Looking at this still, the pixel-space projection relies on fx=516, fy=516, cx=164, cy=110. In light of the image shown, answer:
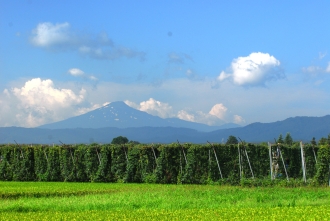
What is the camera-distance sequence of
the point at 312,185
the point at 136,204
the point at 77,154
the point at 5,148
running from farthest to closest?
the point at 5,148 → the point at 77,154 → the point at 312,185 → the point at 136,204

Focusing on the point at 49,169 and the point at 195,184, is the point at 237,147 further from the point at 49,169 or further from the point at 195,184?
the point at 49,169

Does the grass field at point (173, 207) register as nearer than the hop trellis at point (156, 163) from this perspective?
Yes

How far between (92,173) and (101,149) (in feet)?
7.44

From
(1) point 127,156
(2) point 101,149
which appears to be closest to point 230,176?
(1) point 127,156

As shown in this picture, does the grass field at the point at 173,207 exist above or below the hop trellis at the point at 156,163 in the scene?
below

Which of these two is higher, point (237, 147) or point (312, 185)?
point (237, 147)

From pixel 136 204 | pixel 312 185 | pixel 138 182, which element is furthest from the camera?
pixel 138 182

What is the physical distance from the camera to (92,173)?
45656mm

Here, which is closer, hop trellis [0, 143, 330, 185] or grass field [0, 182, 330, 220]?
grass field [0, 182, 330, 220]

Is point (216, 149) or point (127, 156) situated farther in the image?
point (127, 156)

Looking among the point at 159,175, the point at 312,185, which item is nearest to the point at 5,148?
the point at 159,175

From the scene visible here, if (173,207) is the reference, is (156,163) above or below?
above

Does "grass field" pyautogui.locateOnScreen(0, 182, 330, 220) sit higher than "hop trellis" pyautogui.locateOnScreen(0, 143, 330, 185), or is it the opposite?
"hop trellis" pyautogui.locateOnScreen(0, 143, 330, 185)

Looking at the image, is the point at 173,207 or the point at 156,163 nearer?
the point at 173,207
